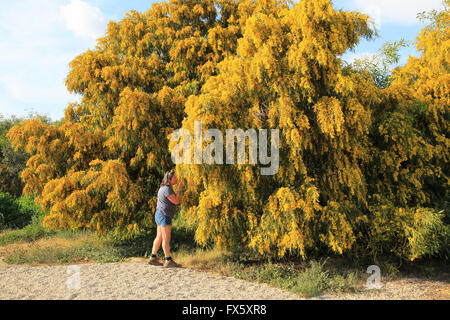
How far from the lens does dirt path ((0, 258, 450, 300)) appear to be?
4812 mm

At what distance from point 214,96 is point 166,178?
176 centimetres

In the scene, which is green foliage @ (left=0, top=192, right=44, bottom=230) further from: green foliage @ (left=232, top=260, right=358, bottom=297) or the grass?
green foliage @ (left=232, top=260, right=358, bottom=297)

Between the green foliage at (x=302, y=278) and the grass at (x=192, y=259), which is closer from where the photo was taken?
the green foliage at (x=302, y=278)

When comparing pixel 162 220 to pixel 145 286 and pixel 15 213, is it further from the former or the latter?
pixel 15 213

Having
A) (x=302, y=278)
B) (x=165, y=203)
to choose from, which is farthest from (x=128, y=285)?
(x=302, y=278)

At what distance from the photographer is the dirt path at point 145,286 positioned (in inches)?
189

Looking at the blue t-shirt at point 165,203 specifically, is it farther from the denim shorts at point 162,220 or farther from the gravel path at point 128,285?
the gravel path at point 128,285

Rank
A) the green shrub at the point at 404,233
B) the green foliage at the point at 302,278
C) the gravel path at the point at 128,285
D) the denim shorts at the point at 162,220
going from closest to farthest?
Answer: 1. the gravel path at the point at 128,285
2. the green foliage at the point at 302,278
3. the green shrub at the point at 404,233
4. the denim shorts at the point at 162,220

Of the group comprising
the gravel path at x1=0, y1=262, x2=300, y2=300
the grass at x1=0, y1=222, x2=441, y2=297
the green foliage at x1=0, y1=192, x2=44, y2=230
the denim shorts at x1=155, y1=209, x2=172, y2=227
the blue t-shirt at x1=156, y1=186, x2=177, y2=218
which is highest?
the blue t-shirt at x1=156, y1=186, x2=177, y2=218

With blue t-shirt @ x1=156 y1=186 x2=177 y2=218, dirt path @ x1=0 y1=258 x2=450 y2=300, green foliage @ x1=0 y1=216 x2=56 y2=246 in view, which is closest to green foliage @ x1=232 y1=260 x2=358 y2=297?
dirt path @ x1=0 y1=258 x2=450 y2=300

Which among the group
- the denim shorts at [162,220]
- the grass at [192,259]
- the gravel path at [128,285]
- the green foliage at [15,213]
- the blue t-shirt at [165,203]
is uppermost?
the blue t-shirt at [165,203]

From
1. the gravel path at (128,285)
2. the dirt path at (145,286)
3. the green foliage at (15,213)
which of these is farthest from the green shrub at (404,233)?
the green foliage at (15,213)

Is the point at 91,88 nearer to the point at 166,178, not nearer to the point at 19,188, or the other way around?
the point at 166,178
